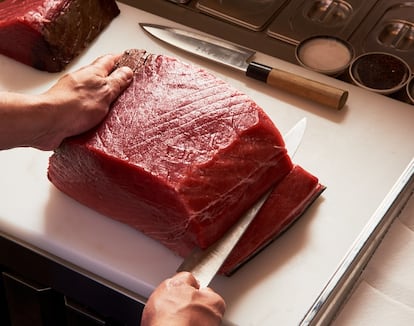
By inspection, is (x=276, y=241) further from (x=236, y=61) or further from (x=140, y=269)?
(x=236, y=61)

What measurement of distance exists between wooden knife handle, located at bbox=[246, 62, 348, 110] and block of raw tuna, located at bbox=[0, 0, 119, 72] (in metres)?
0.42

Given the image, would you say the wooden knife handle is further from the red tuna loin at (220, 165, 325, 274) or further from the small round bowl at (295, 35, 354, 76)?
the red tuna loin at (220, 165, 325, 274)

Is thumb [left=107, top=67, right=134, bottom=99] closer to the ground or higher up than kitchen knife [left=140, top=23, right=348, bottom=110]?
closer to the ground

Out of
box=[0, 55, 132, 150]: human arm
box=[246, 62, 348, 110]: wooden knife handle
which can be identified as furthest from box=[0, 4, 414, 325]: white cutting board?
box=[0, 55, 132, 150]: human arm

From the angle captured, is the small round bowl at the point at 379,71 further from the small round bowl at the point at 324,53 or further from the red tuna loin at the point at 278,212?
the red tuna loin at the point at 278,212

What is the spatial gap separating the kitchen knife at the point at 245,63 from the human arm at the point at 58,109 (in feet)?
1.08

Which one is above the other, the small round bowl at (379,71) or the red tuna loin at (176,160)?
the small round bowl at (379,71)

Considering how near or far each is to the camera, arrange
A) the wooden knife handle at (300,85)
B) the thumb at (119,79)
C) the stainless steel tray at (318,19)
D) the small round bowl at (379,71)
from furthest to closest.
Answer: the stainless steel tray at (318,19)
the small round bowl at (379,71)
the wooden knife handle at (300,85)
the thumb at (119,79)

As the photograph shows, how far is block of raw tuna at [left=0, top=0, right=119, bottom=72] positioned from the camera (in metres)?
1.78

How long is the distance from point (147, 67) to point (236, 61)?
29 cm

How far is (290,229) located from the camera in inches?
60.8

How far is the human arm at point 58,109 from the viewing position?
146 cm

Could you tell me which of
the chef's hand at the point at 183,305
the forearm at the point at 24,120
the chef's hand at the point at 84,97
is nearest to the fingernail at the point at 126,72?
the chef's hand at the point at 84,97

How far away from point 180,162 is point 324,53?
2.07 ft
